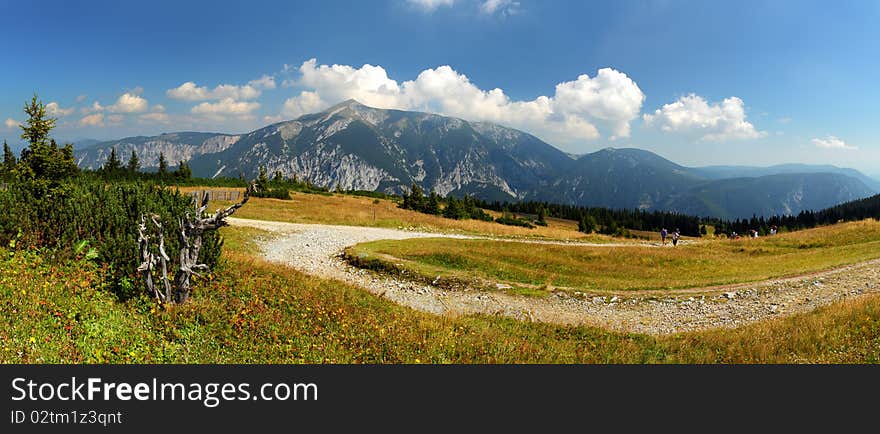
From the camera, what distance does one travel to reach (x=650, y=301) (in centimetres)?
1817

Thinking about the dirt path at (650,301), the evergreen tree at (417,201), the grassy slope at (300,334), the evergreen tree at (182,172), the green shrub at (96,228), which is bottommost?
the dirt path at (650,301)

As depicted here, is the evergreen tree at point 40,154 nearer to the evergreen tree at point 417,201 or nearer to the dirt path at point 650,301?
the dirt path at point 650,301

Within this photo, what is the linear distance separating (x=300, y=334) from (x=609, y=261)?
22514mm

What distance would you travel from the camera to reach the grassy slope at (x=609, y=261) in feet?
71.8

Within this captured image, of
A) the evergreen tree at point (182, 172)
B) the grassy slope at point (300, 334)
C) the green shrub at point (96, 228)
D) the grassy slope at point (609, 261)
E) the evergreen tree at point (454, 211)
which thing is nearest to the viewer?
the grassy slope at point (300, 334)

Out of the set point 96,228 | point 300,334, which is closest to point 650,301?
point 300,334

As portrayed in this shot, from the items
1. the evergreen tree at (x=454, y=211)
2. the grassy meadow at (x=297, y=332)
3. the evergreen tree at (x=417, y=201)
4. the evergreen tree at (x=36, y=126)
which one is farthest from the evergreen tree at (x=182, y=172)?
the grassy meadow at (x=297, y=332)

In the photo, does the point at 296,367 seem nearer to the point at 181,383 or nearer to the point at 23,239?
the point at 181,383

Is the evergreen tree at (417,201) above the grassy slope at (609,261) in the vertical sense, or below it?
above

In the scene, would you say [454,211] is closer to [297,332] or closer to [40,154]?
[40,154]

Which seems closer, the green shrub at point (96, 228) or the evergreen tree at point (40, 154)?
the green shrub at point (96, 228)

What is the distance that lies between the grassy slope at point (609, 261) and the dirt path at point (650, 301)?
65.8 inches

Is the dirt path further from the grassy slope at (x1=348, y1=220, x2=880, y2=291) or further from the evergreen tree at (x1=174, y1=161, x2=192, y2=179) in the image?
the evergreen tree at (x1=174, y1=161, x2=192, y2=179)

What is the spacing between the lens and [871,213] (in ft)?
455
